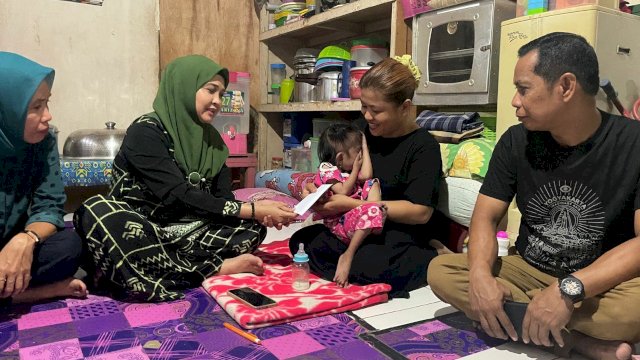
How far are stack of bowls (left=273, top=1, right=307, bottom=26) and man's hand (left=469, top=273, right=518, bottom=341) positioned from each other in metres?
2.93

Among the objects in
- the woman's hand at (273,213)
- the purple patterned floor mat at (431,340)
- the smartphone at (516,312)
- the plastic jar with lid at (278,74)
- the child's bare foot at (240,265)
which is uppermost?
the plastic jar with lid at (278,74)

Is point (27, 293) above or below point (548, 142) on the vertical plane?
below

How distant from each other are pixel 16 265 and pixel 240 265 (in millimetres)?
786

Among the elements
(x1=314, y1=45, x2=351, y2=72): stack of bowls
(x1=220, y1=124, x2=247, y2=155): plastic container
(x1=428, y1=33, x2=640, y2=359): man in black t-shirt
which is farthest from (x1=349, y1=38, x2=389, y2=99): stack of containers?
(x1=428, y1=33, x2=640, y2=359): man in black t-shirt

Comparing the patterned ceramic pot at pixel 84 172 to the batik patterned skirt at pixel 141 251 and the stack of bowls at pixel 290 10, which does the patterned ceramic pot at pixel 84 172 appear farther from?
the stack of bowls at pixel 290 10

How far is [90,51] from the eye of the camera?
381cm

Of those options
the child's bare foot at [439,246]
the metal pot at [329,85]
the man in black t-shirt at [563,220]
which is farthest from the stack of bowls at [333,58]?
the man in black t-shirt at [563,220]

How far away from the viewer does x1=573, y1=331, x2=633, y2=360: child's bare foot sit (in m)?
1.37

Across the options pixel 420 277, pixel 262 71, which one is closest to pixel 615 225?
pixel 420 277

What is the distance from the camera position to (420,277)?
2072mm

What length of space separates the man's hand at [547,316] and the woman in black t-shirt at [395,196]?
2.05 ft

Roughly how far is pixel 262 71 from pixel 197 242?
8.72ft

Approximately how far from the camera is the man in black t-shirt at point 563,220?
1.36 metres

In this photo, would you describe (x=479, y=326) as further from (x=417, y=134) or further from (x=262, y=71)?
(x=262, y=71)
